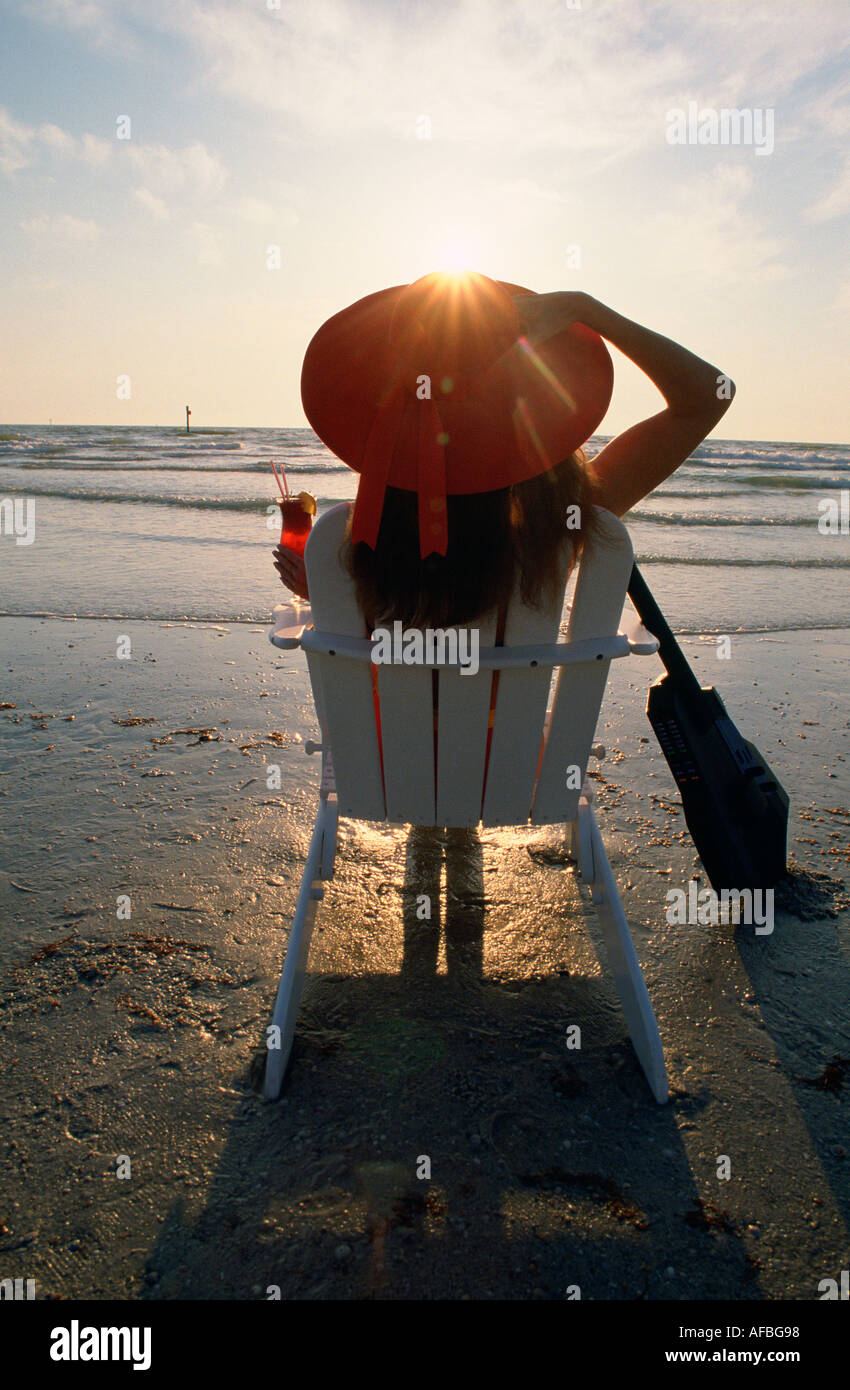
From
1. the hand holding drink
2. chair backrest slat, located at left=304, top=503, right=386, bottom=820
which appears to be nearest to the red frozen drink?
the hand holding drink

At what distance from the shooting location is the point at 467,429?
1.64m

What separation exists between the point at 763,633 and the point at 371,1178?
212 inches

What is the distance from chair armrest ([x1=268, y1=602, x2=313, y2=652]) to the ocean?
376cm

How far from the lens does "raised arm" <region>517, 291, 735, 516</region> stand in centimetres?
173

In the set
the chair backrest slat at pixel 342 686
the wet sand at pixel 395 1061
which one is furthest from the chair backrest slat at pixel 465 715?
the wet sand at pixel 395 1061

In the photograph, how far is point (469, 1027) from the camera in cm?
217

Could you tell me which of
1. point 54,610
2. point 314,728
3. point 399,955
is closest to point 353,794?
point 399,955

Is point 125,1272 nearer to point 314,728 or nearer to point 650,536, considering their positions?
point 314,728

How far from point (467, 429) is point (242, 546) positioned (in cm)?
796

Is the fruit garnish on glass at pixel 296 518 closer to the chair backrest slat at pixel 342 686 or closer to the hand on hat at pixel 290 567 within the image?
the hand on hat at pixel 290 567

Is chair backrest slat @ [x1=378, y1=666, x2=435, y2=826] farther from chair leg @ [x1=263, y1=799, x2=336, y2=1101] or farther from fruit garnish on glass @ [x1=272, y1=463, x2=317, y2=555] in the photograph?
fruit garnish on glass @ [x1=272, y1=463, x2=317, y2=555]

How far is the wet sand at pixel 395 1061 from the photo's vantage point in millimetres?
1573
